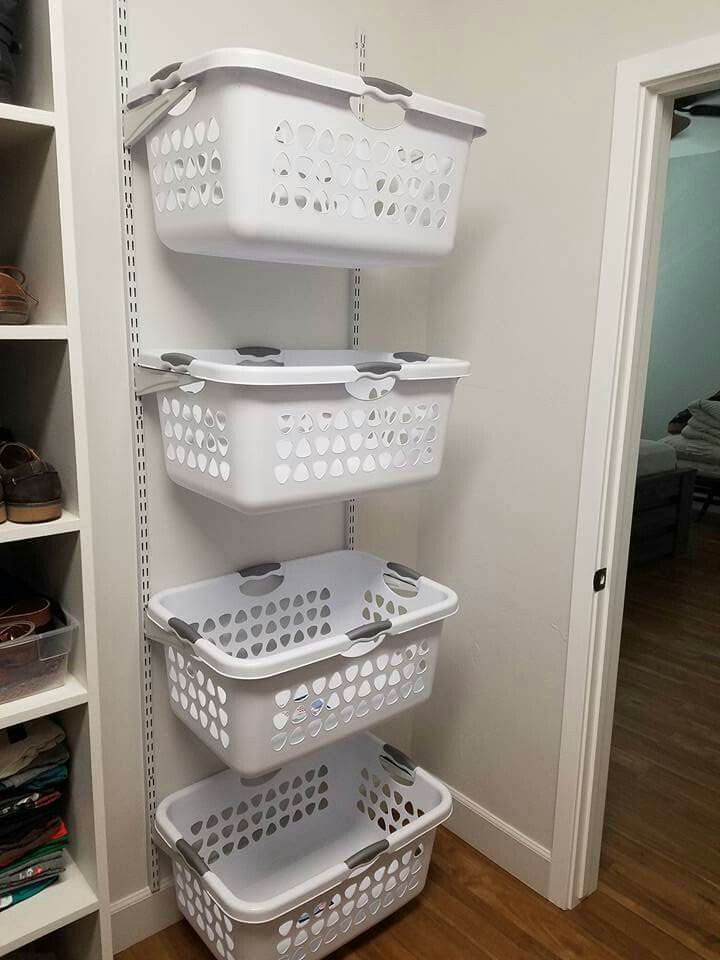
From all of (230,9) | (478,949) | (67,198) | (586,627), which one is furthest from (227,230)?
(478,949)

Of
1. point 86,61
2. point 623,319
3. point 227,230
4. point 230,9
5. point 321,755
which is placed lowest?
point 321,755

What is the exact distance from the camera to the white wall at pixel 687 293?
5707 mm

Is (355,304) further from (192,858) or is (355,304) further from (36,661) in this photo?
(192,858)

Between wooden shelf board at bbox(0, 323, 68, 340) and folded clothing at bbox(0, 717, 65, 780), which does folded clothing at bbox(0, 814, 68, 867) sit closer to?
folded clothing at bbox(0, 717, 65, 780)

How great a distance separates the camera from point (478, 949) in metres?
1.75

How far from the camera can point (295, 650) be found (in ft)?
4.50

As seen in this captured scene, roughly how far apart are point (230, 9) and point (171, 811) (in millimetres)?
1730

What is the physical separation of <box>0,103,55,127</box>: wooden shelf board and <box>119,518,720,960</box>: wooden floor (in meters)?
1.72

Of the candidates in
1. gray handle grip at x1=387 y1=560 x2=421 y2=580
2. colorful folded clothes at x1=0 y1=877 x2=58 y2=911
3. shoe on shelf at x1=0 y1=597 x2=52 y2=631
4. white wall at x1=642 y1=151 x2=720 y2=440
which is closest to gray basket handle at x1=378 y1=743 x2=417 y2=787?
gray handle grip at x1=387 y1=560 x2=421 y2=580

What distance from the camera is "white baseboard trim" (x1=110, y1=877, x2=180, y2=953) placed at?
1.71 metres

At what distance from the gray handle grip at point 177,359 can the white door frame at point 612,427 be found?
0.88m

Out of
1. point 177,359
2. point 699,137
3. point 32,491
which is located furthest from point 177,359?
point 699,137

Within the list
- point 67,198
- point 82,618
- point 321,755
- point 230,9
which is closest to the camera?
point 67,198

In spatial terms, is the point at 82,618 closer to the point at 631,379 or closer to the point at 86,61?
the point at 86,61
